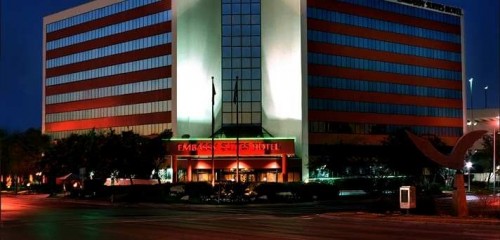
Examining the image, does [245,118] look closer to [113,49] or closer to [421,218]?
[113,49]

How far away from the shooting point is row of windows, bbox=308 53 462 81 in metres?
102

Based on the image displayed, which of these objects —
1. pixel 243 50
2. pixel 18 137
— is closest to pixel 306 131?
pixel 243 50

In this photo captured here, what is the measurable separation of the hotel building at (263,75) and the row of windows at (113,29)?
0.26 m

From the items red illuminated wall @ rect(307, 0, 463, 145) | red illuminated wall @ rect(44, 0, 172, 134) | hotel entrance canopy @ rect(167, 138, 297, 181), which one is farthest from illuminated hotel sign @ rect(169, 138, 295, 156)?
red illuminated wall @ rect(44, 0, 172, 134)

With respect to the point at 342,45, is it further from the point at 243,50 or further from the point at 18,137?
the point at 18,137

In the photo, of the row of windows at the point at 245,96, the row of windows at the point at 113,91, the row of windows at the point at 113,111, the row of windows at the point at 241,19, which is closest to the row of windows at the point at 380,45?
the row of windows at the point at 241,19

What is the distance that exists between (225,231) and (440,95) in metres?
98.2

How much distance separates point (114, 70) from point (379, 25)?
43.5 m

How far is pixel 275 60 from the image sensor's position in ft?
326

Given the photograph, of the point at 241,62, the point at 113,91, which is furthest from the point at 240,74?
the point at 113,91

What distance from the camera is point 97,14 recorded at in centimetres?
11619

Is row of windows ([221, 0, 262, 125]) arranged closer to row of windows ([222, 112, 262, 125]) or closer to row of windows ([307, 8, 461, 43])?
row of windows ([222, 112, 262, 125])

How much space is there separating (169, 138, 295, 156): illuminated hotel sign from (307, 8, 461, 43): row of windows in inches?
819

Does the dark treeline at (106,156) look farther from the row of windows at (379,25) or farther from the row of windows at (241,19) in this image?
the row of windows at (379,25)
